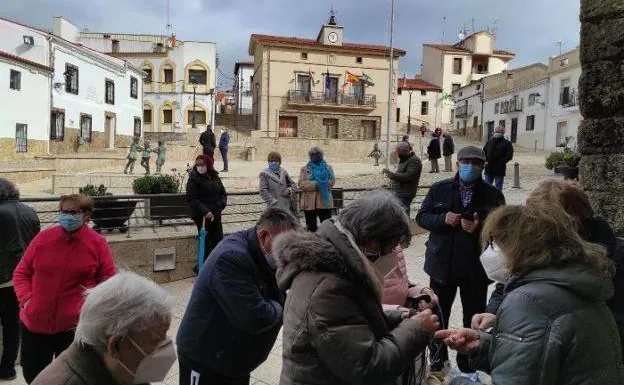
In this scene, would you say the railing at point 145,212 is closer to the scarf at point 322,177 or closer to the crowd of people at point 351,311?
the scarf at point 322,177

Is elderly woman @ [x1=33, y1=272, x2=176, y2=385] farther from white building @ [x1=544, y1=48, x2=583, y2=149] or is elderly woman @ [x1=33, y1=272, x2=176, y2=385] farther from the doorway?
the doorway

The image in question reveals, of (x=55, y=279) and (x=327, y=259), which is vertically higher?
(x=327, y=259)

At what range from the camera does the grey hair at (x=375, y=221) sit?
2160 millimetres

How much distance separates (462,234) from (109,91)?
35.3m

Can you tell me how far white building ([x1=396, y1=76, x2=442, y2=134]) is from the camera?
5434 centimetres

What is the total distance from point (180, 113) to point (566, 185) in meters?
46.2

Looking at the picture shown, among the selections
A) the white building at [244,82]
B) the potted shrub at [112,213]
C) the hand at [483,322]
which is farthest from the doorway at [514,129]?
the hand at [483,322]

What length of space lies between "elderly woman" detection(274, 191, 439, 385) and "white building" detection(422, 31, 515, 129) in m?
57.0

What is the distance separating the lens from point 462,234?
4055 mm

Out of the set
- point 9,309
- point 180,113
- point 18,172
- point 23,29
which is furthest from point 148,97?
point 9,309

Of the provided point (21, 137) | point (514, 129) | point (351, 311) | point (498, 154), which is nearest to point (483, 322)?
point (351, 311)

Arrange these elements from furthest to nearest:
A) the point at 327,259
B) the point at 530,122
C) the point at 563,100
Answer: the point at 530,122 < the point at 563,100 < the point at 327,259

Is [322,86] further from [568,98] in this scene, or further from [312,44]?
[568,98]

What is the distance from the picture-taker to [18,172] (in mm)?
18906
